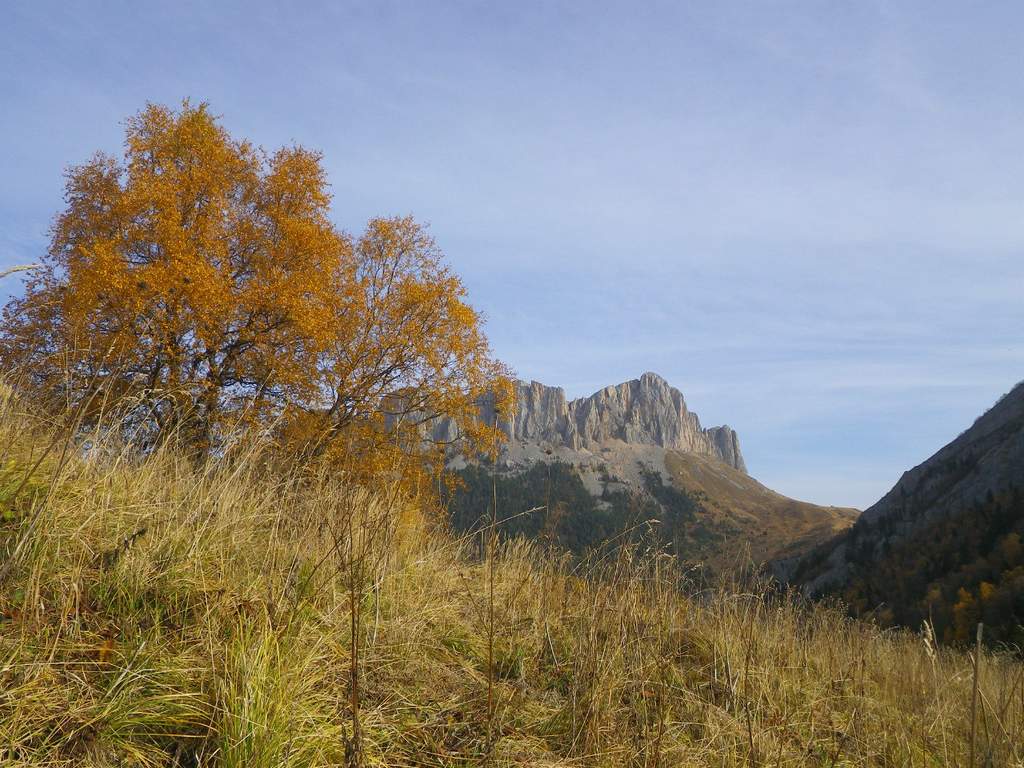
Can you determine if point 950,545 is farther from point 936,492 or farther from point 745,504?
point 745,504

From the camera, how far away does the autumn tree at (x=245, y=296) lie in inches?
516

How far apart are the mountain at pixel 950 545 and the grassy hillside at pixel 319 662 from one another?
84.4ft

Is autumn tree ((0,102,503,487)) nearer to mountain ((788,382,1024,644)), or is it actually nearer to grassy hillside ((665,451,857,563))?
mountain ((788,382,1024,644))

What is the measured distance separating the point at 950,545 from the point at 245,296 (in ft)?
174

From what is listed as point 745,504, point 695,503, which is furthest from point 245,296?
point 745,504

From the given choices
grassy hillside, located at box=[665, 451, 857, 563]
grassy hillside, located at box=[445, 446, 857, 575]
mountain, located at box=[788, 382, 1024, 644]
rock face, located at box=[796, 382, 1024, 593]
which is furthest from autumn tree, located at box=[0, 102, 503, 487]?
grassy hillside, located at box=[665, 451, 857, 563]

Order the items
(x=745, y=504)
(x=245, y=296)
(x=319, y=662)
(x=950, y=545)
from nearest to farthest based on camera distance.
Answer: (x=319, y=662) < (x=245, y=296) < (x=950, y=545) < (x=745, y=504)

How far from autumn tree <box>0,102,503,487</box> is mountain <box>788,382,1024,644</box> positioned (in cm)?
2337

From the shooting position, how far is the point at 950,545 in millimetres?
46094

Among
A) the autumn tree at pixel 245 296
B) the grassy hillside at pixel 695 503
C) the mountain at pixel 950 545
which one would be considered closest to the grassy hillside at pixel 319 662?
the autumn tree at pixel 245 296

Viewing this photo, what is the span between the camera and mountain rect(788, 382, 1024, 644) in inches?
1382

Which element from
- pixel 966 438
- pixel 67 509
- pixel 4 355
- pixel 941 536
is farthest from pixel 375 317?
pixel 966 438

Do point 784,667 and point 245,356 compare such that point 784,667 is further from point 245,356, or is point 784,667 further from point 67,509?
point 245,356

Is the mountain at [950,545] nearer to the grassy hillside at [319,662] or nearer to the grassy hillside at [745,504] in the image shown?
the grassy hillside at [745,504]
